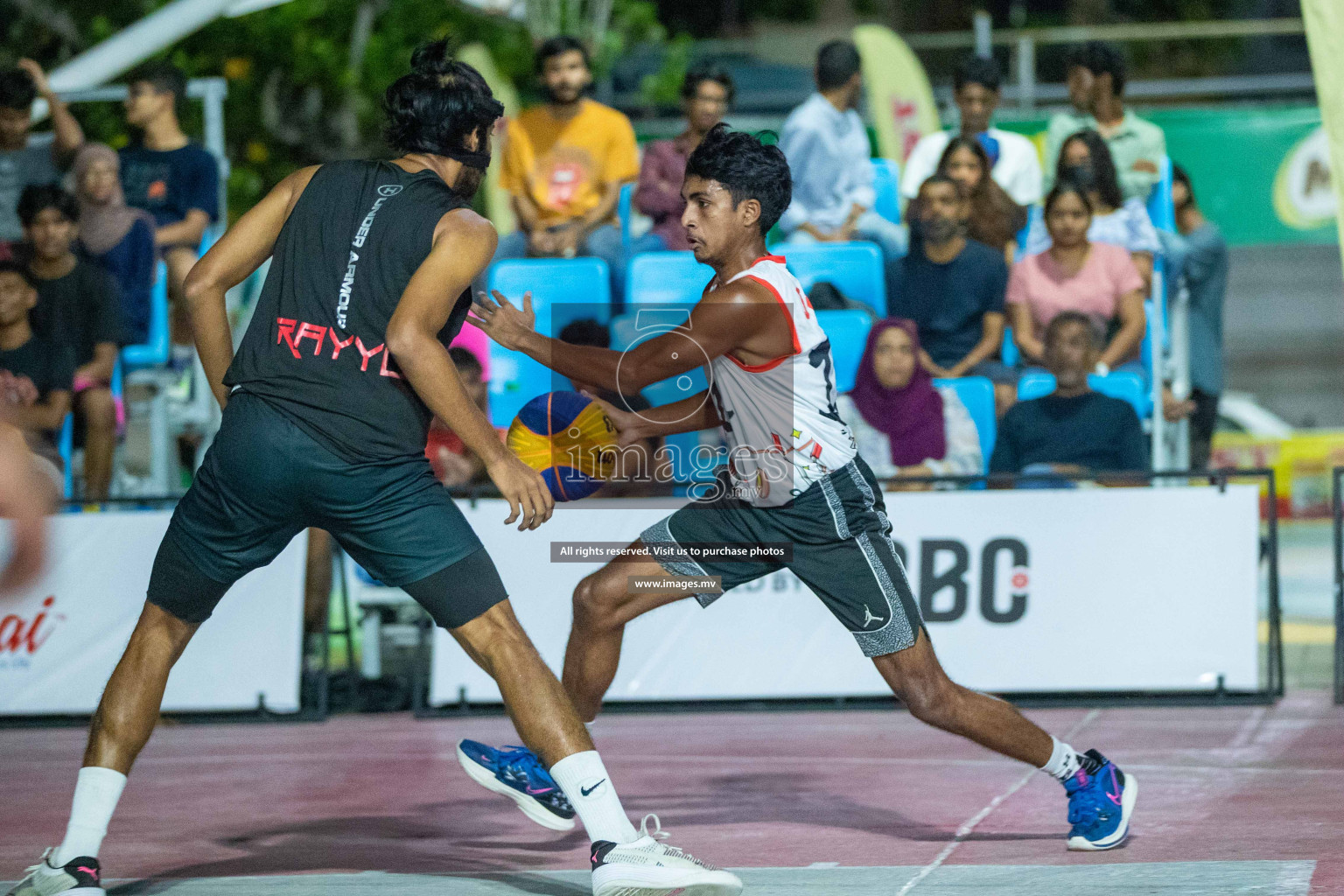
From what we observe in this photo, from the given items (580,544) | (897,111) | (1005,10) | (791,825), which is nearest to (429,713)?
(580,544)

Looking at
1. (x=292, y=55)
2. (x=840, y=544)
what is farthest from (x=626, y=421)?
(x=292, y=55)

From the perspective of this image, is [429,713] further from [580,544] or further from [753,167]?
[753,167]

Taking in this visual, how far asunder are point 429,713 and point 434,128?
14.5ft

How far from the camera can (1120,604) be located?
8.02 meters

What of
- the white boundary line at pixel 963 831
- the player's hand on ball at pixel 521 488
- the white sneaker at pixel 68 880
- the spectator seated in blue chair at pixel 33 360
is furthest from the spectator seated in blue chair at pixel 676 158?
the white sneaker at pixel 68 880

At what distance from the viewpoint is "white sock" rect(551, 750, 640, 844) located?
4.48m

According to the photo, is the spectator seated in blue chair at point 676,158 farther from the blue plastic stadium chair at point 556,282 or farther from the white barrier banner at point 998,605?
the white barrier banner at point 998,605

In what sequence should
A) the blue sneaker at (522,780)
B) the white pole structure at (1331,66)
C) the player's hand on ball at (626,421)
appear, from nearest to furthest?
the blue sneaker at (522,780)
the player's hand on ball at (626,421)
the white pole structure at (1331,66)

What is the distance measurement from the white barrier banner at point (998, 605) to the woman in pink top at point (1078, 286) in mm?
1771

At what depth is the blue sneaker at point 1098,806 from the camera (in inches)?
207

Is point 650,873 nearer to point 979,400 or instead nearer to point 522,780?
point 522,780

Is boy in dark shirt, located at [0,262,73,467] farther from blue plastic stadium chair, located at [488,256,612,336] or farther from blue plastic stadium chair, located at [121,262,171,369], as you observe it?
blue plastic stadium chair, located at [488,256,612,336]

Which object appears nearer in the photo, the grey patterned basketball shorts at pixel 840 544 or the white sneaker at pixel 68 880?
the white sneaker at pixel 68 880

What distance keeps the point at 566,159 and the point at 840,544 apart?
5856 millimetres
